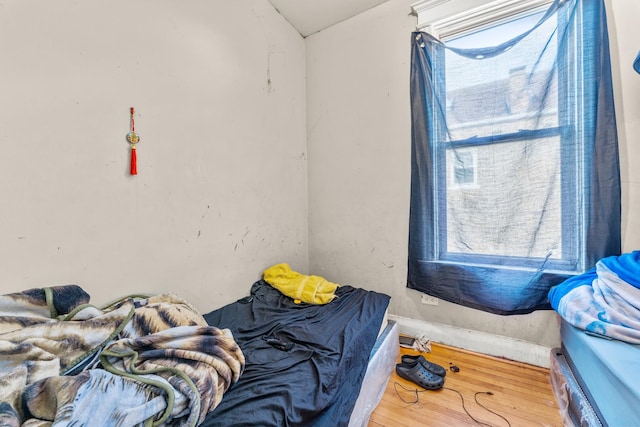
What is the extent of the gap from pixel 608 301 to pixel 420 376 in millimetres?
882

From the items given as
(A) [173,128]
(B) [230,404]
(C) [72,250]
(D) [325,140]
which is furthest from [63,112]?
(D) [325,140]

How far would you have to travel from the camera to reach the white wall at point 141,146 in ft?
2.98

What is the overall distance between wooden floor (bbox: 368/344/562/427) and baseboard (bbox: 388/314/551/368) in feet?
0.16

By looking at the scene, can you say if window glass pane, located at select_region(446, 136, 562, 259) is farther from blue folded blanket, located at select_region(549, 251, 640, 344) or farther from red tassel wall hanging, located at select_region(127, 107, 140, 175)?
red tassel wall hanging, located at select_region(127, 107, 140, 175)

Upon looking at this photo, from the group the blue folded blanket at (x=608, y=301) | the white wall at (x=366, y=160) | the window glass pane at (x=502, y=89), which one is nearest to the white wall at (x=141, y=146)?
the white wall at (x=366, y=160)

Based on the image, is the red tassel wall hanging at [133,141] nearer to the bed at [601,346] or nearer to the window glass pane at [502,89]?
the window glass pane at [502,89]

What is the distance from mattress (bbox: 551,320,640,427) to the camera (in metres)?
0.79

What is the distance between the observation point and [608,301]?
1.08m

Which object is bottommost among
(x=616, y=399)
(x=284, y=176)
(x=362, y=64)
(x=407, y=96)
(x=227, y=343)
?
(x=616, y=399)

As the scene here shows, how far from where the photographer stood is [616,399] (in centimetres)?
84

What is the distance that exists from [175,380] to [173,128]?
3.64ft

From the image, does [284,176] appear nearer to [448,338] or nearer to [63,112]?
[63,112]

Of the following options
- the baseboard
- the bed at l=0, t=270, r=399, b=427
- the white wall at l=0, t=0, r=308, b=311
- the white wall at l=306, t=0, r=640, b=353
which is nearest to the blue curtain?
the white wall at l=306, t=0, r=640, b=353

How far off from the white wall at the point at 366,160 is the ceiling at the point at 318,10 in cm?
5
